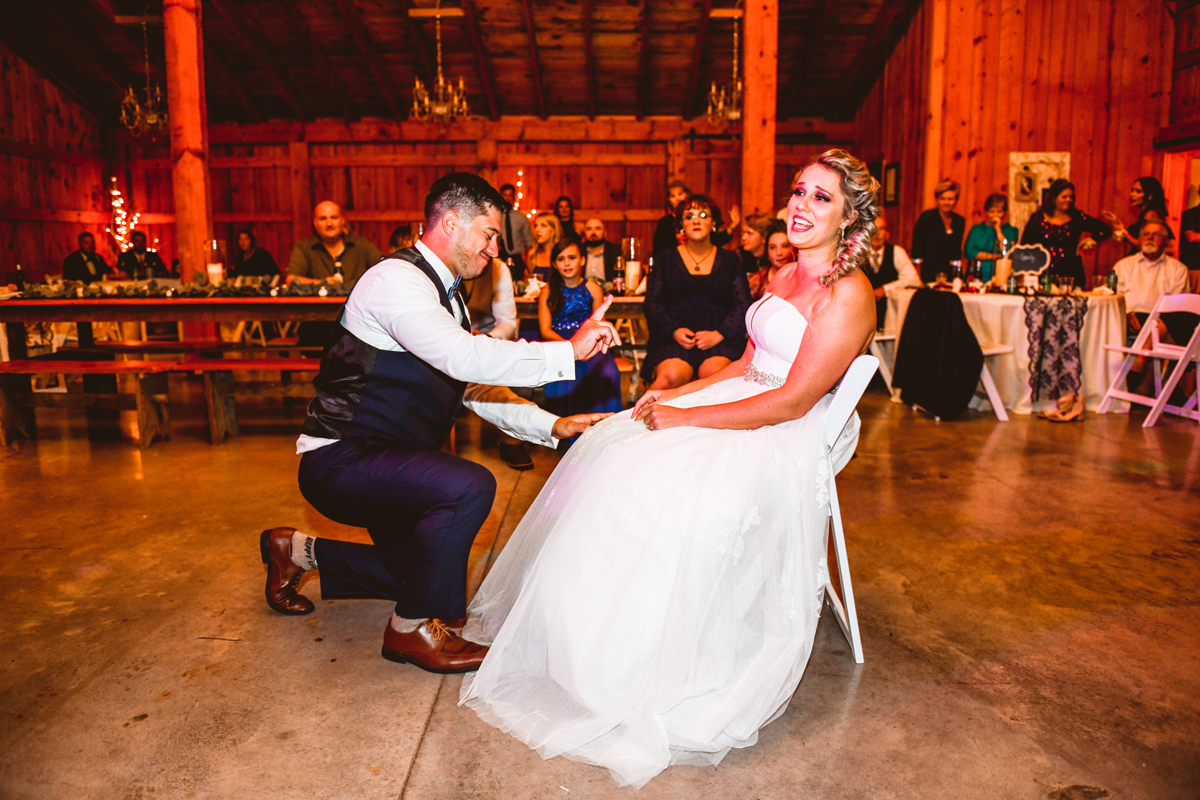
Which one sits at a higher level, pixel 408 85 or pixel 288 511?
pixel 408 85

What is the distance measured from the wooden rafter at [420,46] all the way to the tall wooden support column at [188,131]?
2560 mm

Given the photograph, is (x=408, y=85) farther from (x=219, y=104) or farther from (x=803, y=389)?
(x=803, y=389)

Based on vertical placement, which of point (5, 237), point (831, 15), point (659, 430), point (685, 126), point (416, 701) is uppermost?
point (831, 15)

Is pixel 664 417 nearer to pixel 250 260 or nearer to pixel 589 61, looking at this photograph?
pixel 250 260

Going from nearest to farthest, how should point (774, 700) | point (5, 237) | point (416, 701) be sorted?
point (774, 700), point (416, 701), point (5, 237)

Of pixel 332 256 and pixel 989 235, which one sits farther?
pixel 989 235

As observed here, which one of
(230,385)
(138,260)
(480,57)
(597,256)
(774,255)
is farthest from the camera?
(480,57)

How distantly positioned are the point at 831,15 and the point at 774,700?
29.8 ft

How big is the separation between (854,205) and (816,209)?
99 mm

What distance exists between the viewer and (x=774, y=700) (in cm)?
182

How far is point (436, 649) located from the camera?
2.09m

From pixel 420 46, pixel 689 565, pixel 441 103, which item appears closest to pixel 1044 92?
pixel 441 103

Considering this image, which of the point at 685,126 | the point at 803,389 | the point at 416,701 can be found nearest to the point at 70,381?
the point at 416,701

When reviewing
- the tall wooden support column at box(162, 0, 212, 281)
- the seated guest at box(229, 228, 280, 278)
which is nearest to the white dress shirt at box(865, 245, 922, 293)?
the tall wooden support column at box(162, 0, 212, 281)
